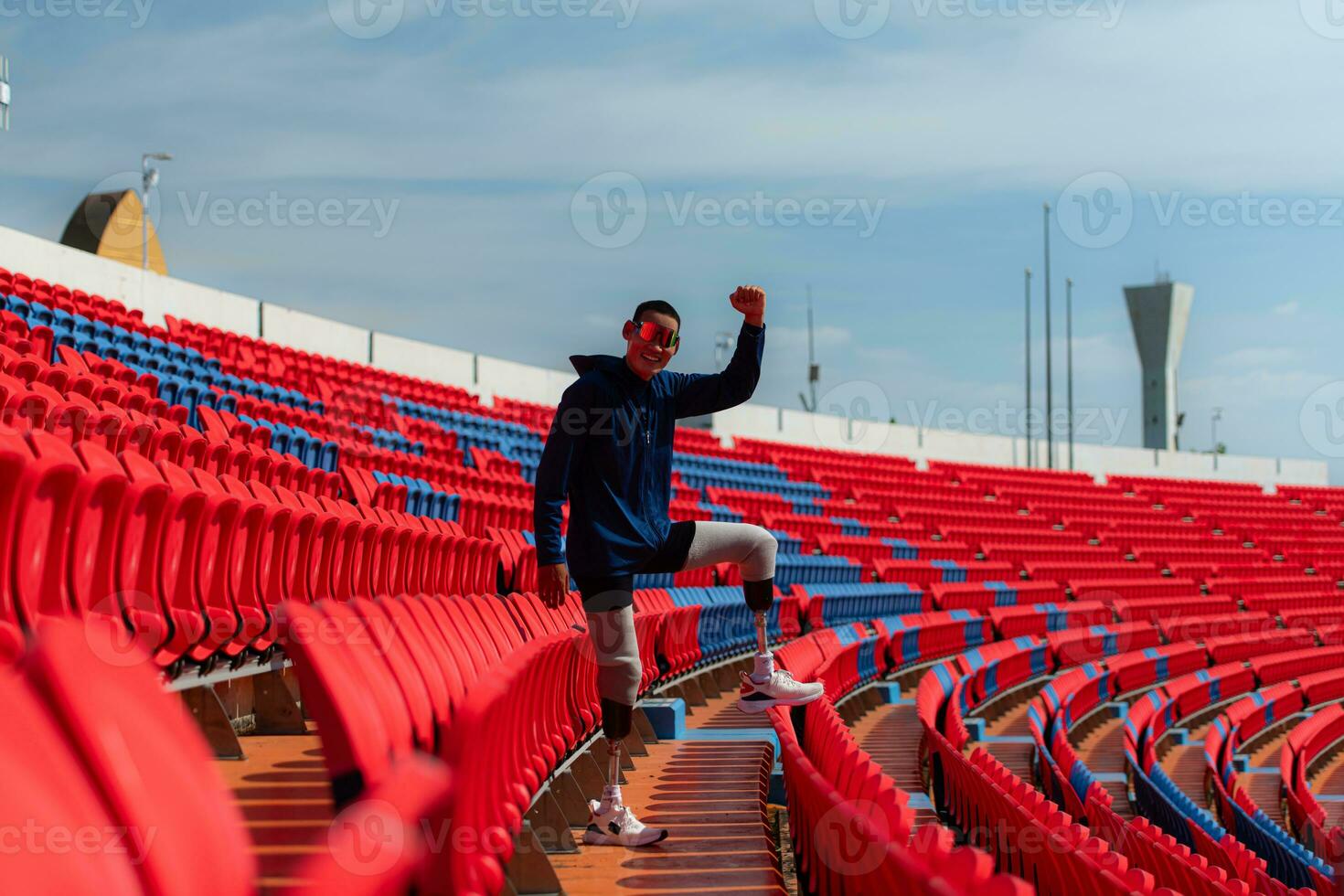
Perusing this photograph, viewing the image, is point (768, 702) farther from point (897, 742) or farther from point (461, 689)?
point (897, 742)

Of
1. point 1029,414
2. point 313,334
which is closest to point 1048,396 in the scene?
point 1029,414

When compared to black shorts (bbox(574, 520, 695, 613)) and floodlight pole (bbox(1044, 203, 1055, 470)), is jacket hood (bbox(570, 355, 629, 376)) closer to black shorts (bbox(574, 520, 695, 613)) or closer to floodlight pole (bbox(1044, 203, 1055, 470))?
black shorts (bbox(574, 520, 695, 613))

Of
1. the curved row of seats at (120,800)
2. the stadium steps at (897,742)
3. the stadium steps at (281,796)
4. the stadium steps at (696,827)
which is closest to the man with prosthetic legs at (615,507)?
the stadium steps at (696,827)

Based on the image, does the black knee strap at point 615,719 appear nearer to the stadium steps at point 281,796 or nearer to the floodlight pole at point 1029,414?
the stadium steps at point 281,796

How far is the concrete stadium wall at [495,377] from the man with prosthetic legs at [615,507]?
36.5 feet

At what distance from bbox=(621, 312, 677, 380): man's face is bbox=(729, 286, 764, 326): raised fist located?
0.28 metres

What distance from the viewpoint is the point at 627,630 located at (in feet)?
11.7

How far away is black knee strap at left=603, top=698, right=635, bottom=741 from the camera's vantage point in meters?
3.58

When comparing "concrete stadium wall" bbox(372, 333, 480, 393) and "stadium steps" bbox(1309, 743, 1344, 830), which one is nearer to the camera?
"stadium steps" bbox(1309, 743, 1344, 830)

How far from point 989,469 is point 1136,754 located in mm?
16304

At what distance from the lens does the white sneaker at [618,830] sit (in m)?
3.41

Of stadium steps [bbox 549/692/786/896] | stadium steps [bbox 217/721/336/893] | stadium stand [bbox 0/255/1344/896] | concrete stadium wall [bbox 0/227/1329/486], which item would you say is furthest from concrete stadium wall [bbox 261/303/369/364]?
stadium steps [bbox 217/721/336/893]

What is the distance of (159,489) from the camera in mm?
3635

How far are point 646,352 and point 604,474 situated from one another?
0.35 meters
